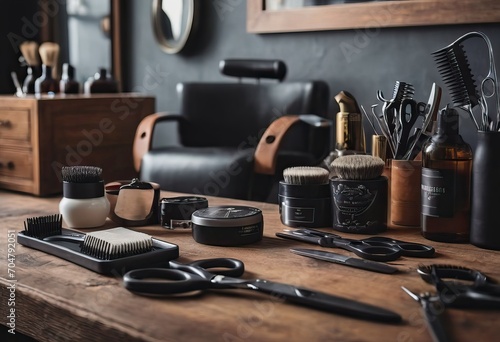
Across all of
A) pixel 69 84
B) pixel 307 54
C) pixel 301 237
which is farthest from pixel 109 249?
pixel 307 54

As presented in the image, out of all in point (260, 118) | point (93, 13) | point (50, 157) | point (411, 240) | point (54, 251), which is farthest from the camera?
point (93, 13)

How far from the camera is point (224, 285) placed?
99 centimetres

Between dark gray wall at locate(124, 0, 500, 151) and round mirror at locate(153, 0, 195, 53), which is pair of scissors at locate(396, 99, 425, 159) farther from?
round mirror at locate(153, 0, 195, 53)

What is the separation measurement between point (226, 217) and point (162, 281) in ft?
1.06

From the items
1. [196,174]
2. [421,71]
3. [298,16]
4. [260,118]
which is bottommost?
[196,174]

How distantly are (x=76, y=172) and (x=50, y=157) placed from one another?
137 centimetres

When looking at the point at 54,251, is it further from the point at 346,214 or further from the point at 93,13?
the point at 93,13

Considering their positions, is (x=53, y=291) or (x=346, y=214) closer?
(x=53, y=291)

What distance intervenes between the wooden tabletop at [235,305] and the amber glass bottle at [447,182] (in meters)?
0.04

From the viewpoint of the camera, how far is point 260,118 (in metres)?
3.32

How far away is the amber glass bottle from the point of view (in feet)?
4.25

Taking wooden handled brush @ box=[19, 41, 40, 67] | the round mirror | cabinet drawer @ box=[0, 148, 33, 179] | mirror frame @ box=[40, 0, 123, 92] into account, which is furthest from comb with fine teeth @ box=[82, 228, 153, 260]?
mirror frame @ box=[40, 0, 123, 92]

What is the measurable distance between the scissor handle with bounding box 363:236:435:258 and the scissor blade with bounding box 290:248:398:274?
0.34ft

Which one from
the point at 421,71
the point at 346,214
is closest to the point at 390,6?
the point at 421,71
